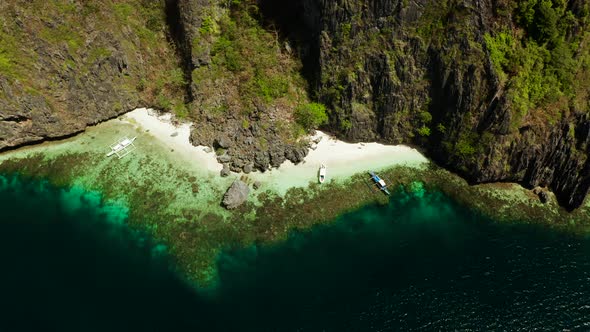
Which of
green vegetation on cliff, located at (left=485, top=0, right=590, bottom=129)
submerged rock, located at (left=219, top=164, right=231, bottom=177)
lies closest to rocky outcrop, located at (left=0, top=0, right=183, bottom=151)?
submerged rock, located at (left=219, top=164, right=231, bottom=177)

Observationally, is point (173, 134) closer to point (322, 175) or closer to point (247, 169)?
point (247, 169)

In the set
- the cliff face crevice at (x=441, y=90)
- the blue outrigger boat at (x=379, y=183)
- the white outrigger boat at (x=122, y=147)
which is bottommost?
the blue outrigger boat at (x=379, y=183)

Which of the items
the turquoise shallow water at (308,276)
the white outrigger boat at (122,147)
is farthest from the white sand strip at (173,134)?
the turquoise shallow water at (308,276)

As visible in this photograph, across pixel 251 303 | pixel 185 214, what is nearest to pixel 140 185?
pixel 185 214

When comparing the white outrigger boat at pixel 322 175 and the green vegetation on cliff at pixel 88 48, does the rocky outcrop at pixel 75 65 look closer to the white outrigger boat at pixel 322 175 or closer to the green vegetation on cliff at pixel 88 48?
the green vegetation on cliff at pixel 88 48

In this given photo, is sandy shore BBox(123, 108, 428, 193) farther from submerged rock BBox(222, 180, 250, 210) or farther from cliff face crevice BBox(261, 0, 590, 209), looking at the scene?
submerged rock BBox(222, 180, 250, 210)

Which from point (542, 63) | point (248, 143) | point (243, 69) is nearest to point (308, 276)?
point (248, 143)
